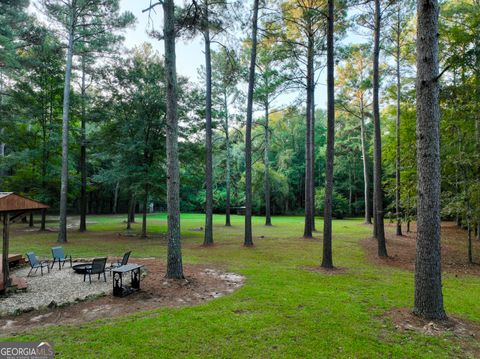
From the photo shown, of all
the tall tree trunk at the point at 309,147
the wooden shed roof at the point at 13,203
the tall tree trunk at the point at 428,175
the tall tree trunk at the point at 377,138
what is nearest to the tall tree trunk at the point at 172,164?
the wooden shed roof at the point at 13,203

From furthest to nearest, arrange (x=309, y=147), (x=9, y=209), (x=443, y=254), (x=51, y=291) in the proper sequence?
(x=309, y=147) < (x=443, y=254) < (x=51, y=291) < (x=9, y=209)

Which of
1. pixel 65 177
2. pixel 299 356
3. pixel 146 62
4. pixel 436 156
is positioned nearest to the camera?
pixel 299 356

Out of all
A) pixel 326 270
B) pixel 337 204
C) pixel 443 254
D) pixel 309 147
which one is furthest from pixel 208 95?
pixel 337 204

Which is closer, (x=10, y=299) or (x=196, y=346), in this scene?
(x=196, y=346)

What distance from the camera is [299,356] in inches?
133

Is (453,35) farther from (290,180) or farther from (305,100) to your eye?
(290,180)

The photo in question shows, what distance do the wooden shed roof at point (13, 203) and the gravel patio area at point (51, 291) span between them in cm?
170

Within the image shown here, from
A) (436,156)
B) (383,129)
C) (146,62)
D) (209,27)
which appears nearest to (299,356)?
(436,156)

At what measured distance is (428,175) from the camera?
14.6ft

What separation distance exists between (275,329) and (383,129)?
2842 cm

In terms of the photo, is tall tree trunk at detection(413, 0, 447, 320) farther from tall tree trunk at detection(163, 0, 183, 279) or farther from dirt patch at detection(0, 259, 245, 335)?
tall tree trunk at detection(163, 0, 183, 279)

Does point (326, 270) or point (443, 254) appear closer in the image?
point (326, 270)

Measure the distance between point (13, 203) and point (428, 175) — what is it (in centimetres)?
751

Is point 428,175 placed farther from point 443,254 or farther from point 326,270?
point 443,254
